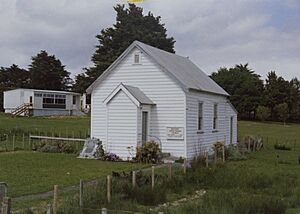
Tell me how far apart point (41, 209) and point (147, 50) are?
16768 mm

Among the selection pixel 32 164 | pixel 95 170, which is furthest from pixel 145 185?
pixel 32 164

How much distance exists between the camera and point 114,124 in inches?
997

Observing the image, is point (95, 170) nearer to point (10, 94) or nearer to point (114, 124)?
point (114, 124)

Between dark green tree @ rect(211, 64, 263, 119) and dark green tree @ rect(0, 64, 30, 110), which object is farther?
dark green tree @ rect(0, 64, 30, 110)

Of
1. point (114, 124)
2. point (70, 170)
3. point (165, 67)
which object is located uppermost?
point (165, 67)

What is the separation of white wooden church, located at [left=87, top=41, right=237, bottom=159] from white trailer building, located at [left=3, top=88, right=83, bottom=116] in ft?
132

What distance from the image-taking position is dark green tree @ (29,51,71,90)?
85812 millimetres

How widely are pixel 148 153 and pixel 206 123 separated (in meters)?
6.20

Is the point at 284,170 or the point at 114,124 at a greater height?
the point at 114,124

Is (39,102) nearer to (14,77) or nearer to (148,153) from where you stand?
(14,77)

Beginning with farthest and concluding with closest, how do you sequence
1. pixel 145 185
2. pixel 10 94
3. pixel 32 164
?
pixel 10 94 < pixel 32 164 < pixel 145 185

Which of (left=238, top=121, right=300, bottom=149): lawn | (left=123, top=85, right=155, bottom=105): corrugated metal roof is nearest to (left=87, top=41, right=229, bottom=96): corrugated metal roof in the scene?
(left=123, top=85, right=155, bottom=105): corrugated metal roof

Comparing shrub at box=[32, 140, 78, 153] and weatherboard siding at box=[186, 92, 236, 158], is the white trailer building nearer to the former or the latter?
shrub at box=[32, 140, 78, 153]

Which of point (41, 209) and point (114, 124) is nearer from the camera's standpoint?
point (41, 209)
